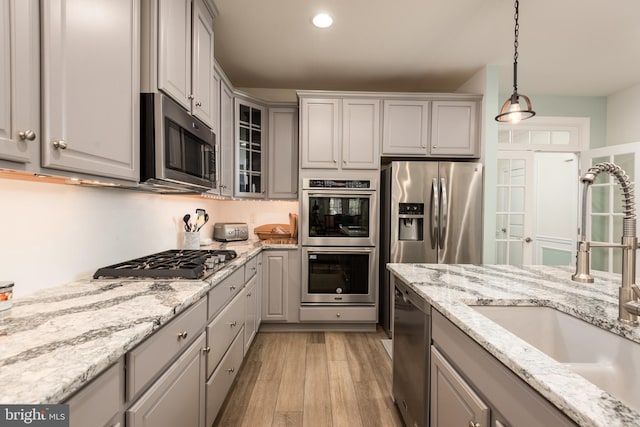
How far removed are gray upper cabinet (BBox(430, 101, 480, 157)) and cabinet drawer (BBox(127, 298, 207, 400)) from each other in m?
2.78

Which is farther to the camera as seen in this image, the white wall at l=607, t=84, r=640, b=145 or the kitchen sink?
the white wall at l=607, t=84, r=640, b=145

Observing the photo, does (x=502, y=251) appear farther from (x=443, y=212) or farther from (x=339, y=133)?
(x=339, y=133)

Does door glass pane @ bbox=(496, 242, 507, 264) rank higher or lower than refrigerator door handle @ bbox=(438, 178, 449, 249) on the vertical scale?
lower

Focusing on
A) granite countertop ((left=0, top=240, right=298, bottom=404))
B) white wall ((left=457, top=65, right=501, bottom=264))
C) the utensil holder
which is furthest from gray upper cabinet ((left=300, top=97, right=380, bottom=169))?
granite countertop ((left=0, top=240, right=298, bottom=404))

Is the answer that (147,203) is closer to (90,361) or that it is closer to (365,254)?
(90,361)

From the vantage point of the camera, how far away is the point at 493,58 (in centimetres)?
283

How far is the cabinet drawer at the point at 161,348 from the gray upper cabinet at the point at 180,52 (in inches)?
41.1

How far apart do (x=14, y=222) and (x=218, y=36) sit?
2.17m

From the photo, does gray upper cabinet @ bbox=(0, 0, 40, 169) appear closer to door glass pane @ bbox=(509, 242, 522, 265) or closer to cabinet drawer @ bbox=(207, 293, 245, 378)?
cabinet drawer @ bbox=(207, 293, 245, 378)

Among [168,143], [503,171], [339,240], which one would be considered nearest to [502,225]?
[503,171]

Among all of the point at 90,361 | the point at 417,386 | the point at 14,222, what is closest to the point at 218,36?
the point at 14,222

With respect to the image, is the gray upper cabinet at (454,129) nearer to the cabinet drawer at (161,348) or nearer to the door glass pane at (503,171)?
the door glass pane at (503,171)

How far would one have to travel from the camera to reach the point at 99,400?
0.71 m

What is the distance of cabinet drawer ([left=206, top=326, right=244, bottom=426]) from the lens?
59.5 inches
